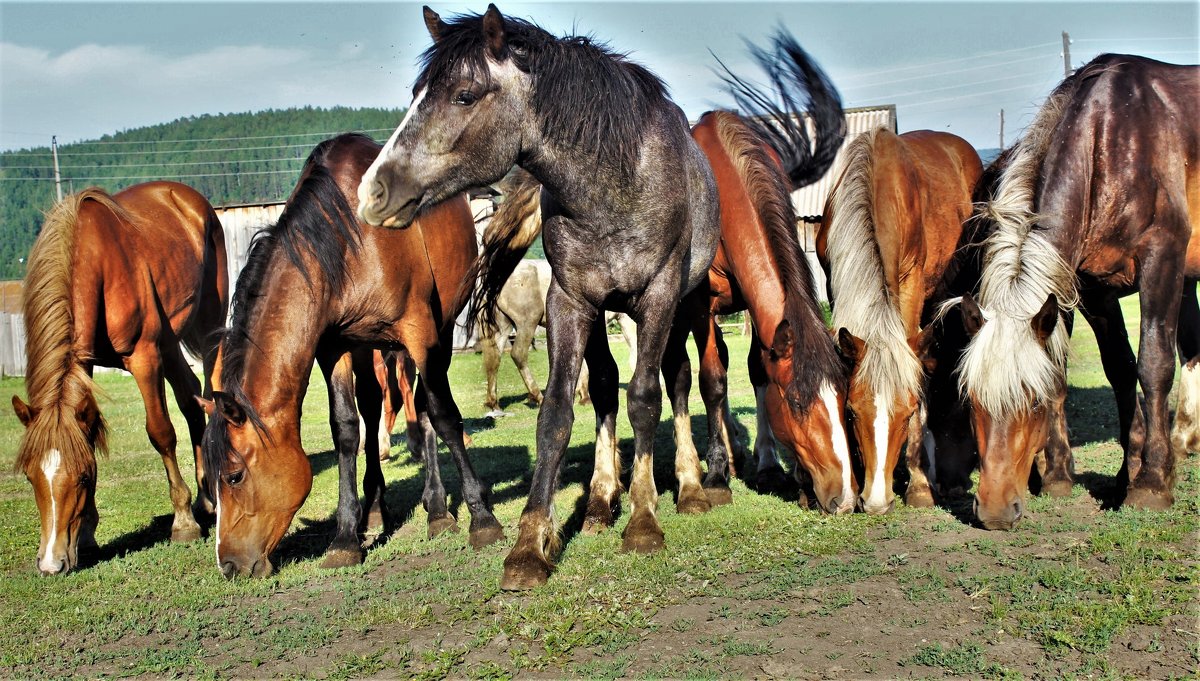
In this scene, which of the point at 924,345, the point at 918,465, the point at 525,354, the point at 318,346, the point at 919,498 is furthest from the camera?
the point at 525,354

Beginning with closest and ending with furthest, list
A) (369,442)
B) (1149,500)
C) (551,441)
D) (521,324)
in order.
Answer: (551,441) < (1149,500) < (369,442) < (521,324)

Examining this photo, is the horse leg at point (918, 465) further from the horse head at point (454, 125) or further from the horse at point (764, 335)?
the horse head at point (454, 125)

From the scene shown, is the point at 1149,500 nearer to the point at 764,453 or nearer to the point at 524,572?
the point at 764,453

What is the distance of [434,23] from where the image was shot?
4512 mm

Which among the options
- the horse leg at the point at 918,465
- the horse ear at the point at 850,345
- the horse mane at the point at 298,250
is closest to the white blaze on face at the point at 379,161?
the horse mane at the point at 298,250

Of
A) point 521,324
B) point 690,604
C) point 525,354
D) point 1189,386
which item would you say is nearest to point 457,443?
point 690,604

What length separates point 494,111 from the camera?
14.3 ft

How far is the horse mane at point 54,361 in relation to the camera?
5430 mm

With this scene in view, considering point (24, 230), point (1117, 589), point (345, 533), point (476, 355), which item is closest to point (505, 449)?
point (345, 533)

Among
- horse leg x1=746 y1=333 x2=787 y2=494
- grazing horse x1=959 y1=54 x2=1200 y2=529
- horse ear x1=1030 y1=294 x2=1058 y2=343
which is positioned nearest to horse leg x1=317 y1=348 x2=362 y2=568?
horse leg x1=746 y1=333 x2=787 y2=494

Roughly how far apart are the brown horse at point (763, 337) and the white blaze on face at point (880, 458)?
0.40 ft

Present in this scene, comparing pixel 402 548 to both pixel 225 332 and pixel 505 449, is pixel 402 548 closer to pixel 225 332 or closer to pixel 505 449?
pixel 225 332

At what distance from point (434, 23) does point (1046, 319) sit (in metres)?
3.46

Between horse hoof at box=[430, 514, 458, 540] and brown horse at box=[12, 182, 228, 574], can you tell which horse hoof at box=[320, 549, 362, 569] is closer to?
horse hoof at box=[430, 514, 458, 540]
